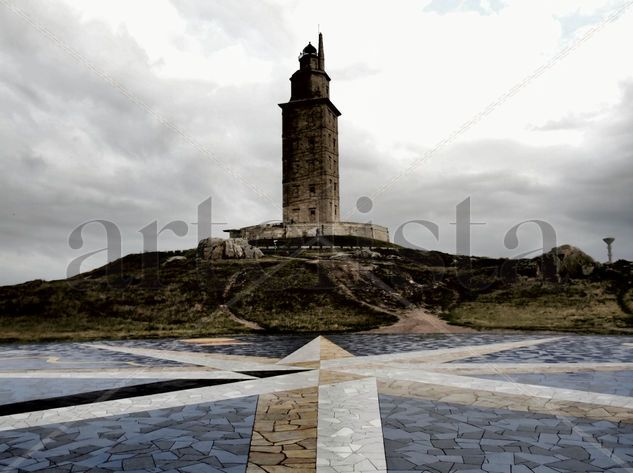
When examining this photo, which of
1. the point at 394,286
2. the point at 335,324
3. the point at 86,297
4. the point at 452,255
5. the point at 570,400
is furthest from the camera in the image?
the point at 452,255

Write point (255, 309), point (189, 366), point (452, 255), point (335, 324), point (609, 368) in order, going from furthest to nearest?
point (452, 255) → point (255, 309) → point (335, 324) → point (189, 366) → point (609, 368)

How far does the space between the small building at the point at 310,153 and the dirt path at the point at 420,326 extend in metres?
29.2

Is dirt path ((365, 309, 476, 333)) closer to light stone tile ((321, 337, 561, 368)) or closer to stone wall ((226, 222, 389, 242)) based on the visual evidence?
light stone tile ((321, 337, 561, 368))

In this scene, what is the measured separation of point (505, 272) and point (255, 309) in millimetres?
13939

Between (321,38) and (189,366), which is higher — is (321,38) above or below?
above

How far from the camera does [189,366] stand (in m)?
10.9

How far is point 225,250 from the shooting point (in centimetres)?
3491

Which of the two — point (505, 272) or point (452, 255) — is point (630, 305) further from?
point (452, 255)

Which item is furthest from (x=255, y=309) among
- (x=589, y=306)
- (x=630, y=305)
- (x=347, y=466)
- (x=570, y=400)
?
(x=347, y=466)

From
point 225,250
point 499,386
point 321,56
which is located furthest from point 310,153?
point 499,386

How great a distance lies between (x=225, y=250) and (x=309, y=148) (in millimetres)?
21636

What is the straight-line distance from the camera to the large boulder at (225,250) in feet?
114

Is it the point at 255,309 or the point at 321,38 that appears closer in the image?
the point at 255,309

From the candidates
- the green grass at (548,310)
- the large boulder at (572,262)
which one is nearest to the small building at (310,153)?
the large boulder at (572,262)
